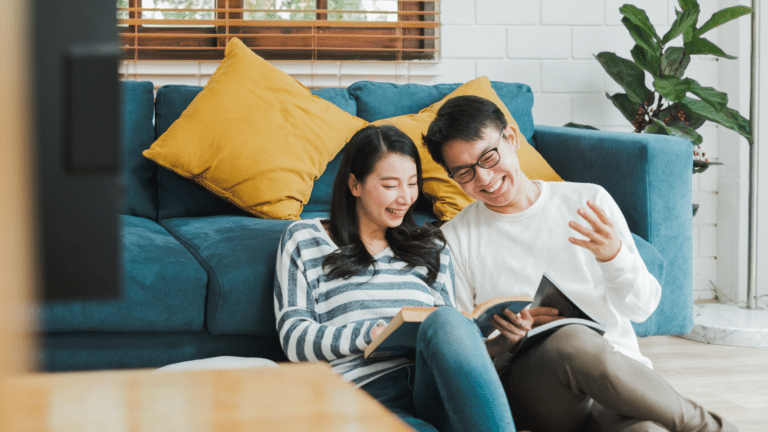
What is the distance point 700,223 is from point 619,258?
6.38 ft

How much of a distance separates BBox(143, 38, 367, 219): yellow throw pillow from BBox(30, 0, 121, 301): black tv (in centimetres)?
180

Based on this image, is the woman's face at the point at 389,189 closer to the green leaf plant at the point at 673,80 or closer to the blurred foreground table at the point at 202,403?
the blurred foreground table at the point at 202,403

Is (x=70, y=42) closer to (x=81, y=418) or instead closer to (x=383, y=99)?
(x=81, y=418)

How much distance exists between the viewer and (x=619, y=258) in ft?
4.02

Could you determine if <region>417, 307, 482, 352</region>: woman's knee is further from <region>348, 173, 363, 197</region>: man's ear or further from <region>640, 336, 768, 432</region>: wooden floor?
<region>640, 336, 768, 432</region>: wooden floor

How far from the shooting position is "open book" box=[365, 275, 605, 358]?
1051 millimetres

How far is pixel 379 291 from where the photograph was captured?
134 centimetres

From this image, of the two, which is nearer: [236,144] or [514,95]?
[236,144]

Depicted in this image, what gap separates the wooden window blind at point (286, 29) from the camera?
2.63 m

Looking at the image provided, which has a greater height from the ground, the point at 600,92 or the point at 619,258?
the point at 600,92

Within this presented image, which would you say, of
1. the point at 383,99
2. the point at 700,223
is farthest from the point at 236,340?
the point at 700,223

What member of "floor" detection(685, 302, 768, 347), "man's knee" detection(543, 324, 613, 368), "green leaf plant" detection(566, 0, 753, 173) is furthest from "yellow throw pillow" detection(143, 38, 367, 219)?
"floor" detection(685, 302, 768, 347)

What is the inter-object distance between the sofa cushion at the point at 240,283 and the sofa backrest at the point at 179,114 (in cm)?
48

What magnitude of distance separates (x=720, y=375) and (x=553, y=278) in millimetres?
961
